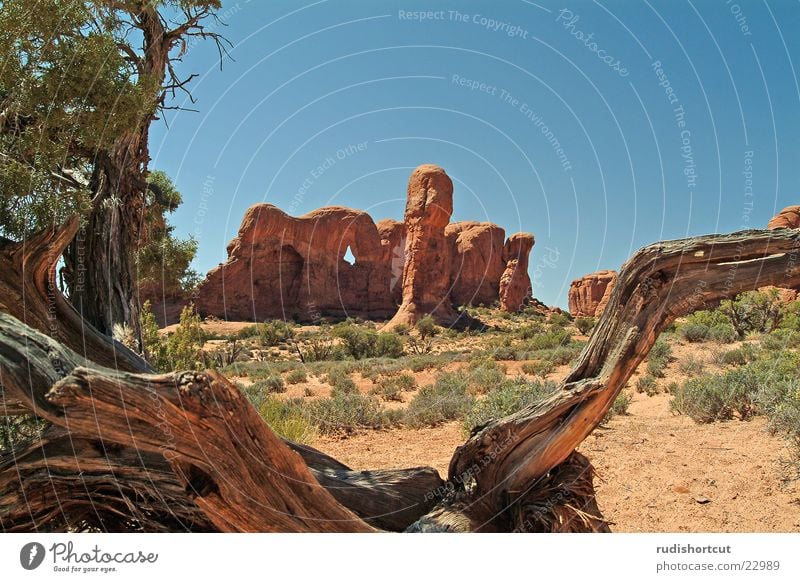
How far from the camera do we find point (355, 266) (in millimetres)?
61562

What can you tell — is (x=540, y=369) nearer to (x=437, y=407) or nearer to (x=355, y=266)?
(x=437, y=407)

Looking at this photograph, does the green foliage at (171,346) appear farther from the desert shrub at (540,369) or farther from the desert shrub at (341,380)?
the desert shrub at (540,369)

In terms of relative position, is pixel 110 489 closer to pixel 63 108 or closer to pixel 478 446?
pixel 478 446

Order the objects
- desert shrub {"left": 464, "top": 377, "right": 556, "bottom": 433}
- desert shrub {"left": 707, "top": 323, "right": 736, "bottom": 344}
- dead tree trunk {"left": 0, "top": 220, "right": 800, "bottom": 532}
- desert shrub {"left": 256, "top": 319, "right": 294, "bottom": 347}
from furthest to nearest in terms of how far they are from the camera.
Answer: desert shrub {"left": 256, "top": 319, "right": 294, "bottom": 347} → desert shrub {"left": 707, "top": 323, "right": 736, "bottom": 344} → desert shrub {"left": 464, "top": 377, "right": 556, "bottom": 433} → dead tree trunk {"left": 0, "top": 220, "right": 800, "bottom": 532}

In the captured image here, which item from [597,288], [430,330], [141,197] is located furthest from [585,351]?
[597,288]

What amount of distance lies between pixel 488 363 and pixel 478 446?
645 inches

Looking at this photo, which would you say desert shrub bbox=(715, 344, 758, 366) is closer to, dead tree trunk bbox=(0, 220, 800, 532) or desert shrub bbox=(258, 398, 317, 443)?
desert shrub bbox=(258, 398, 317, 443)

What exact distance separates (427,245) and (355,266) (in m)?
11.3

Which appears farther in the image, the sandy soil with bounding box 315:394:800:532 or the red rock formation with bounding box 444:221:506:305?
the red rock formation with bounding box 444:221:506:305

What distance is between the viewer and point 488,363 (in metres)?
20.6

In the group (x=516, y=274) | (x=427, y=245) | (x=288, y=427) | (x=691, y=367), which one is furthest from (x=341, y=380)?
(x=516, y=274)

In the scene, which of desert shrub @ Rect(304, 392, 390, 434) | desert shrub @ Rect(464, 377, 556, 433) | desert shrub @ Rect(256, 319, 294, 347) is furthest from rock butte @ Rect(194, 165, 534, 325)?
desert shrub @ Rect(464, 377, 556, 433)

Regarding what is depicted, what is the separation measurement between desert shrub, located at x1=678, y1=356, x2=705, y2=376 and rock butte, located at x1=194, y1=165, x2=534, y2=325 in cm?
3638

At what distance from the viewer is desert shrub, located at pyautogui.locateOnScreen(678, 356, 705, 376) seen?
586 inches
